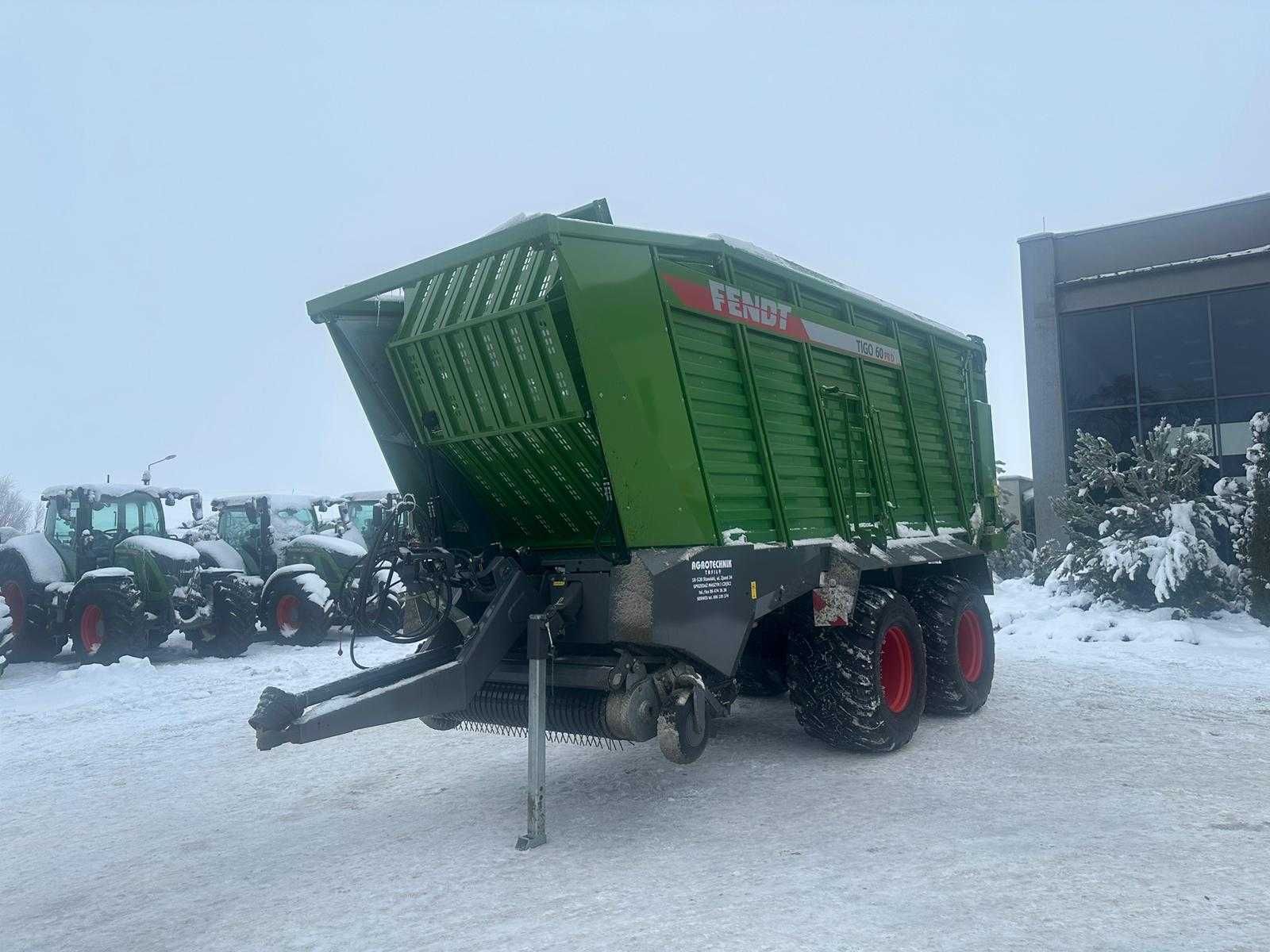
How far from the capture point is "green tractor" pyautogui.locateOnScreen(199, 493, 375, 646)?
13047mm

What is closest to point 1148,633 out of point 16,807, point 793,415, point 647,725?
point 793,415

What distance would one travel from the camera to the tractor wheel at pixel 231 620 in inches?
518

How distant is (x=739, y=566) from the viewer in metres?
5.08

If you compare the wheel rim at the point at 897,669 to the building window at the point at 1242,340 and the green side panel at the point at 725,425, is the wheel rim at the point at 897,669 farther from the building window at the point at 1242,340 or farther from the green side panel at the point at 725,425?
the building window at the point at 1242,340

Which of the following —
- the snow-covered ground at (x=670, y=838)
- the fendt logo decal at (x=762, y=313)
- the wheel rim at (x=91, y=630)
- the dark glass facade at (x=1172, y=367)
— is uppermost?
the dark glass facade at (x=1172, y=367)

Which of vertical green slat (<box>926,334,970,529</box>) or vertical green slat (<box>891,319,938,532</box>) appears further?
vertical green slat (<box>926,334,970,529</box>)

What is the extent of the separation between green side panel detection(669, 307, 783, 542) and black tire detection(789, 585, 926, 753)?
958mm

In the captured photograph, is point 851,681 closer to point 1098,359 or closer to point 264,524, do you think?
point 264,524

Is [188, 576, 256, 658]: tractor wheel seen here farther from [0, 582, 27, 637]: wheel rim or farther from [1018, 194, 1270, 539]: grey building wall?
[1018, 194, 1270, 539]: grey building wall

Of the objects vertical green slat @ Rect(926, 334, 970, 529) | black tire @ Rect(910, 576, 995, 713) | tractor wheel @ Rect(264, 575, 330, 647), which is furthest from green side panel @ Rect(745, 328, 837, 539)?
tractor wheel @ Rect(264, 575, 330, 647)

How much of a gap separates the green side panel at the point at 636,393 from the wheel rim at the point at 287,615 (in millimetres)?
10082

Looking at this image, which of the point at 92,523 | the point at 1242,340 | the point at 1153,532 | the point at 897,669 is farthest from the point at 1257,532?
the point at 92,523

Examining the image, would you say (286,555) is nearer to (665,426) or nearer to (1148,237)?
(665,426)

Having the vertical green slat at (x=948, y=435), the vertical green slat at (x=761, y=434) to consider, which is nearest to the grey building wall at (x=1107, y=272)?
the vertical green slat at (x=948, y=435)
